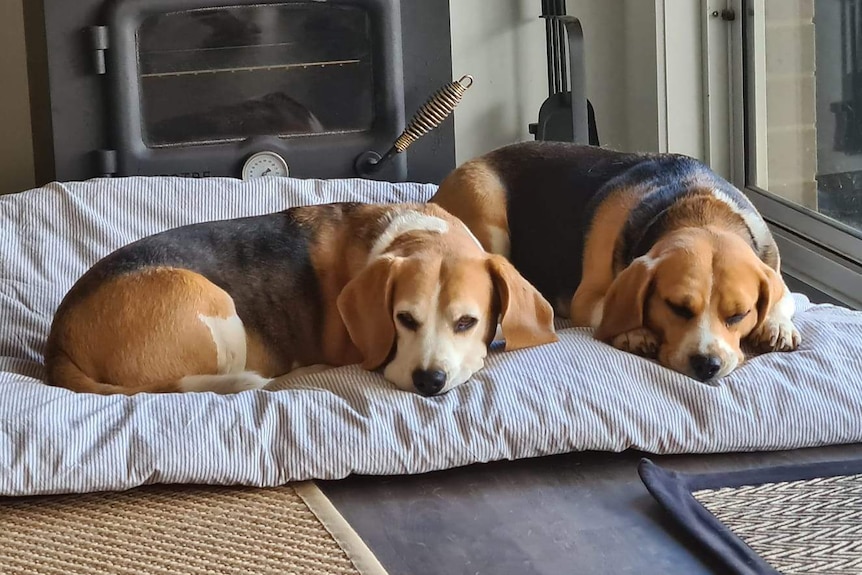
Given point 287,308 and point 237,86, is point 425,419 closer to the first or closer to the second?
point 287,308

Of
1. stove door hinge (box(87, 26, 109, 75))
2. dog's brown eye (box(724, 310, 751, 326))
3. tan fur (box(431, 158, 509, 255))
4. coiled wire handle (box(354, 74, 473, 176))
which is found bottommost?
dog's brown eye (box(724, 310, 751, 326))

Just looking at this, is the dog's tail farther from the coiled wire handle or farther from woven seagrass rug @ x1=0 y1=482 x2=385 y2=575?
the coiled wire handle

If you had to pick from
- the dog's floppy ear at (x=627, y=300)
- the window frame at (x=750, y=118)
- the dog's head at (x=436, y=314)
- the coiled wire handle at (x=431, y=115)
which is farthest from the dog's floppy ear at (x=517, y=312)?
the coiled wire handle at (x=431, y=115)

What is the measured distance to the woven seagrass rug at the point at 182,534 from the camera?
1.74m

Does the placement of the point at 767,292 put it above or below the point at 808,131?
below

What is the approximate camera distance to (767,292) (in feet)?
7.30

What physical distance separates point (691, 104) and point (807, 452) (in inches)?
79.5

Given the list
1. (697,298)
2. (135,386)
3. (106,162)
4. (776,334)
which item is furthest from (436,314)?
(106,162)

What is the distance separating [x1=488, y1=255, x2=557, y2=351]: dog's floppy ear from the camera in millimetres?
2266

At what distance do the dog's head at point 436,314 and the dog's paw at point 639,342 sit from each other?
14 cm

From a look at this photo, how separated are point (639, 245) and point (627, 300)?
24 centimetres

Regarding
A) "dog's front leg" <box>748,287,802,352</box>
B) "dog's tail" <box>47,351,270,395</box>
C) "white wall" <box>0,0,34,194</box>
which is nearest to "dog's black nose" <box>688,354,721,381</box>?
"dog's front leg" <box>748,287,802,352</box>

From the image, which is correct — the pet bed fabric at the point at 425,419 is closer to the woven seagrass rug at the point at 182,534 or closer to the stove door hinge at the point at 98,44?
the woven seagrass rug at the point at 182,534

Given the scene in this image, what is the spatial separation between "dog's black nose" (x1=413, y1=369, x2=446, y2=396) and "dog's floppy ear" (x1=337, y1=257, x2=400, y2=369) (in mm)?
125
